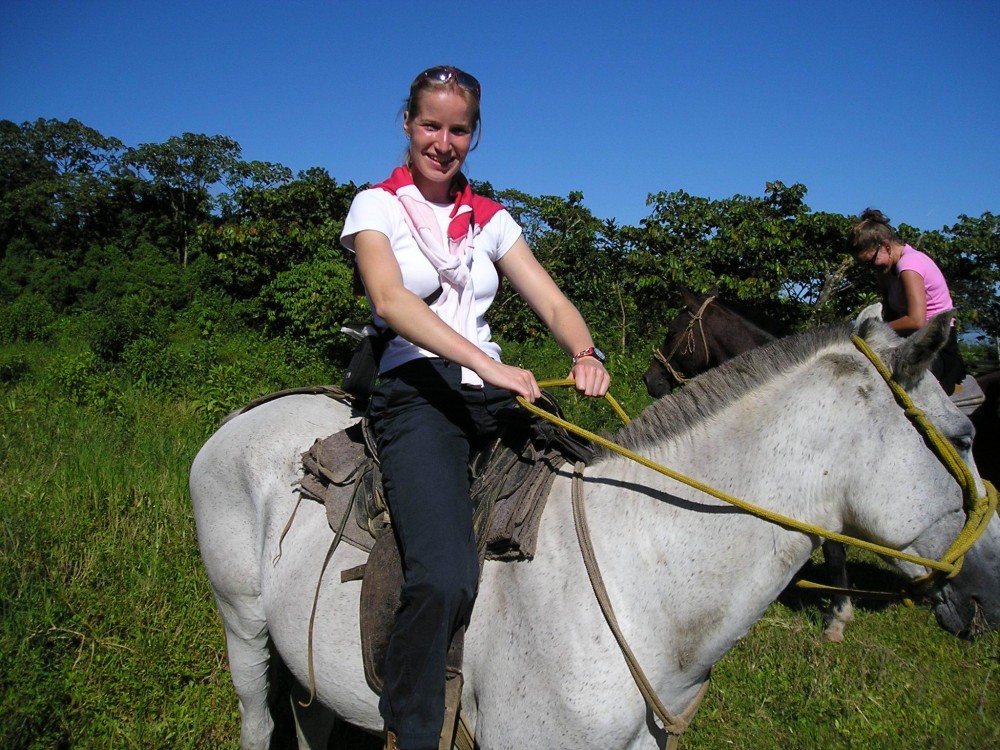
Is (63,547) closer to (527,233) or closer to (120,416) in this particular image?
(120,416)

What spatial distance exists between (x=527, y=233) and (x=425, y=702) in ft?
49.1

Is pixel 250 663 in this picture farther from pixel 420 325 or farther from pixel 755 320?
pixel 755 320

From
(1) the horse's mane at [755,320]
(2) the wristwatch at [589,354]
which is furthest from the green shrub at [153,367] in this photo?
(2) the wristwatch at [589,354]

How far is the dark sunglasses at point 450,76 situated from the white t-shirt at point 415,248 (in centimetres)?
40

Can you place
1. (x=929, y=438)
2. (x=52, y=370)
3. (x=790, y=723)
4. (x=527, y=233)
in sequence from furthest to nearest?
(x=527, y=233)
(x=52, y=370)
(x=790, y=723)
(x=929, y=438)

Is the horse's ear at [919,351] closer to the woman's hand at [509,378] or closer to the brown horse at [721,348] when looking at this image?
the woman's hand at [509,378]

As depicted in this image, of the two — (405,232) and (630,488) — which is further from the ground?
(405,232)

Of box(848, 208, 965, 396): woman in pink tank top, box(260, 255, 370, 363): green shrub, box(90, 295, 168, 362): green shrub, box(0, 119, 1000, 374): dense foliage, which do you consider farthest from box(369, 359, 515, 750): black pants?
box(90, 295, 168, 362): green shrub

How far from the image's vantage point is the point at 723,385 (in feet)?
7.21

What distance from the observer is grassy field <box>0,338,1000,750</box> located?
11.7 ft

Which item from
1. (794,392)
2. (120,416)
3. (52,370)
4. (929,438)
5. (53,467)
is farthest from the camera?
(52,370)

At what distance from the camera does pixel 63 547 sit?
449 centimetres

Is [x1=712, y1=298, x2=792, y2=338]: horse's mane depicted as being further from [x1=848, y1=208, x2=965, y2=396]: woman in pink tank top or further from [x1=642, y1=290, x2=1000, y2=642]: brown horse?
[x1=848, y1=208, x2=965, y2=396]: woman in pink tank top

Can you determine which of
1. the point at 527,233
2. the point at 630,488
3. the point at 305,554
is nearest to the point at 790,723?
the point at 630,488
